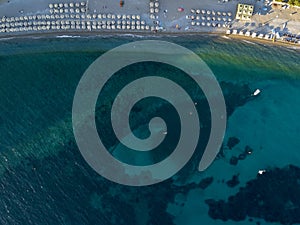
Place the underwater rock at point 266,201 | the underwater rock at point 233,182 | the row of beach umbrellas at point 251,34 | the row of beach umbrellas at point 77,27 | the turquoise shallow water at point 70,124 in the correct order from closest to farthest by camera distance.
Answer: the turquoise shallow water at point 70,124, the underwater rock at point 266,201, the underwater rock at point 233,182, the row of beach umbrellas at point 77,27, the row of beach umbrellas at point 251,34

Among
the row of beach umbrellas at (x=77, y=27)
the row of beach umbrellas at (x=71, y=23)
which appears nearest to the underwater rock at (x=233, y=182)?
the row of beach umbrellas at (x=77, y=27)

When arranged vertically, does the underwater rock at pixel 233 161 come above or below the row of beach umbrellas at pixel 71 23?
below

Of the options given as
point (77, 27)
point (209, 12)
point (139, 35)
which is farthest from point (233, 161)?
point (77, 27)

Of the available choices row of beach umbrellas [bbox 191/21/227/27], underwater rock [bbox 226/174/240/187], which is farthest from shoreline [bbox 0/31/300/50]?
underwater rock [bbox 226/174/240/187]

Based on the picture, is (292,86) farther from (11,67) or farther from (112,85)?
(11,67)

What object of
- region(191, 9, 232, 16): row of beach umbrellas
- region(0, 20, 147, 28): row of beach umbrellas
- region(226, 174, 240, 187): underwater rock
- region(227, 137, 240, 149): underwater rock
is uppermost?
region(191, 9, 232, 16): row of beach umbrellas

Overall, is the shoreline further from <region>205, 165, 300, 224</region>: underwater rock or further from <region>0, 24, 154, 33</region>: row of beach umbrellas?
<region>205, 165, 300, 224</region>: underwater rock

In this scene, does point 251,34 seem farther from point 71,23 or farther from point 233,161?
point 71,23

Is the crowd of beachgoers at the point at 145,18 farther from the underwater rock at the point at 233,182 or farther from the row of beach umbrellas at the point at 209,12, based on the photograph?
the underwater rock at the point at 233,182
